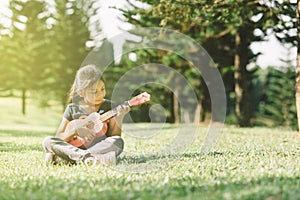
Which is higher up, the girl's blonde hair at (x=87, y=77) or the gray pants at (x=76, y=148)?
the girl's blonde hair at (x=87, y=77)

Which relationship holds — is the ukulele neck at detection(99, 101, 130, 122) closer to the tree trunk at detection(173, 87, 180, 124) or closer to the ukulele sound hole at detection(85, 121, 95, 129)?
the ukulele sound hole at detection(85, 121, 95, 129)

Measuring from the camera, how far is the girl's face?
572cm

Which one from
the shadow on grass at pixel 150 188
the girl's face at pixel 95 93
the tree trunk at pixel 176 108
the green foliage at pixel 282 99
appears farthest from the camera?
the green foliage at pixel 282 99

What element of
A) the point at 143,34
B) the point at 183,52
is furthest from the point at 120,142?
the point at 183,52

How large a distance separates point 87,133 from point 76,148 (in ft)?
1.18

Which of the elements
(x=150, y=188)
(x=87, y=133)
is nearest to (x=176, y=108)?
(x=87, y=133)

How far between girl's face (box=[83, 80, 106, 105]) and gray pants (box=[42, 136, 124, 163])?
Answer: 525mm

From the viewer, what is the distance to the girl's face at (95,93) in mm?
5719

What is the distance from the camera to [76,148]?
5.53 metres

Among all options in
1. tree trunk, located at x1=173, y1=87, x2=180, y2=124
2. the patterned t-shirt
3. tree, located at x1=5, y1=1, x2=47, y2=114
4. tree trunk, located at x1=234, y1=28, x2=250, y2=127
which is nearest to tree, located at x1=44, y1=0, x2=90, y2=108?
tree, located at x1=5, y1=1, x2=47, y2=114

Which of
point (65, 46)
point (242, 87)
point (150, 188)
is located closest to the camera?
point (150, 188)

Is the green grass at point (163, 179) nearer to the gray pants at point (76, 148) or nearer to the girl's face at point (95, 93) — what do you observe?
the gray pants at point (76, 148)

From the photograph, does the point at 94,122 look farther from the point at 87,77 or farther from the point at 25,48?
the point at 25,48

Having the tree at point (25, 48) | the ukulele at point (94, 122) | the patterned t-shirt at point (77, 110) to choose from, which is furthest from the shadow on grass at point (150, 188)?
the tree at point (25, 48)
